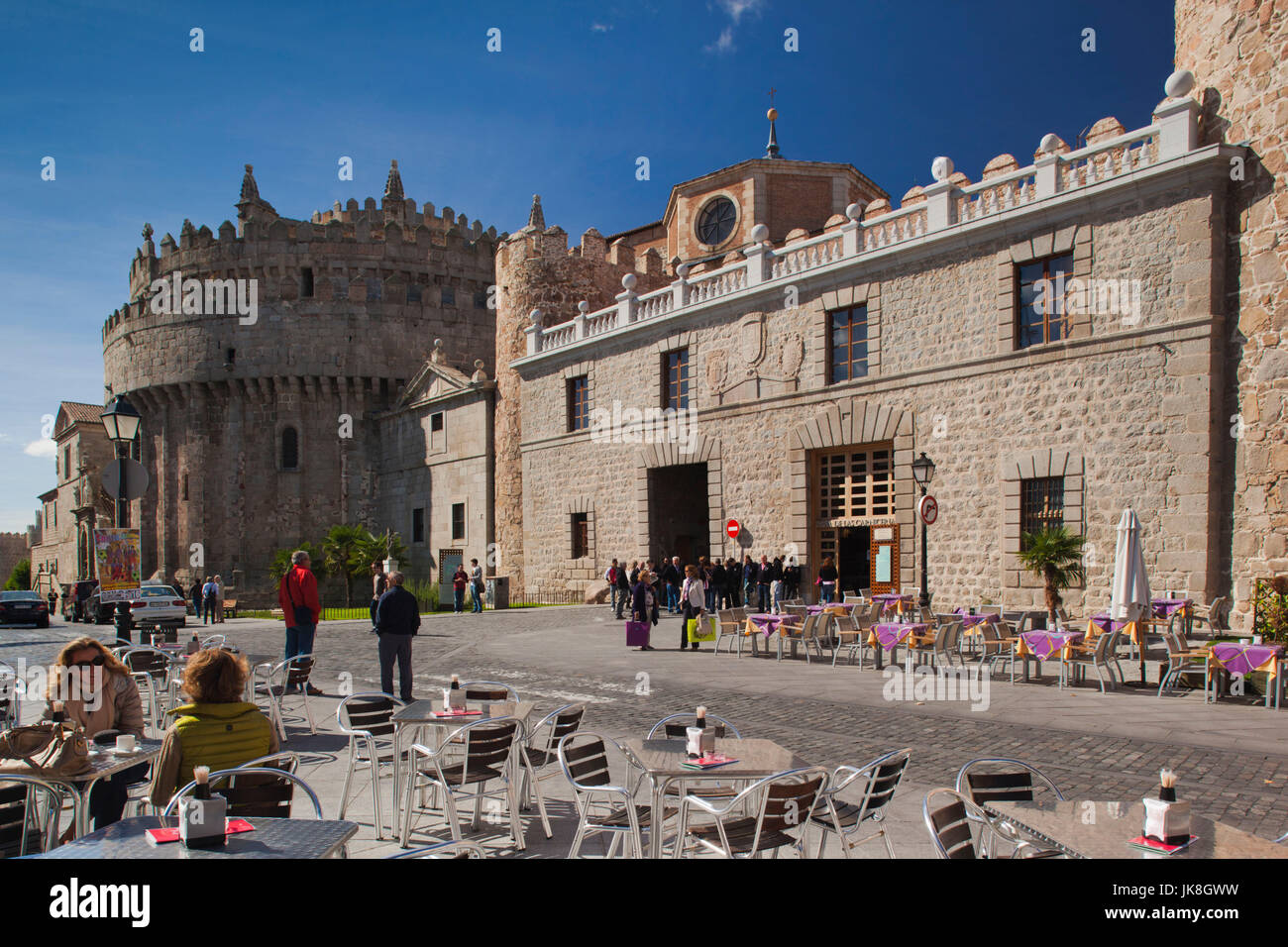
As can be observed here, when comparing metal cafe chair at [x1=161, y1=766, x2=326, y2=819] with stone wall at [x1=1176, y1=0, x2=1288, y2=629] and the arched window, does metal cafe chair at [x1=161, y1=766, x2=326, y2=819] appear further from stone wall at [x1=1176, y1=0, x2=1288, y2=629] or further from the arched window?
the arched window

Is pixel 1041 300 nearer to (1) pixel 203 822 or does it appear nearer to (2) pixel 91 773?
(2) pixel 91 773

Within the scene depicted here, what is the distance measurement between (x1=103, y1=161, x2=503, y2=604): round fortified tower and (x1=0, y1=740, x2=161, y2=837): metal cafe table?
37.7m

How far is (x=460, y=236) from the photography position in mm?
42969

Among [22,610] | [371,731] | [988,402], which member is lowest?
[22,610]

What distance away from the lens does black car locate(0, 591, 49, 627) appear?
1085 inches

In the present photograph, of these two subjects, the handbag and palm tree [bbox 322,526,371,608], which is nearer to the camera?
the handbag

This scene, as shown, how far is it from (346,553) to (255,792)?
3144cm

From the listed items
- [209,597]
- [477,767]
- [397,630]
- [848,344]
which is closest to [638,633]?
[397,630]

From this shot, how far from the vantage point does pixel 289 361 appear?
135 feet

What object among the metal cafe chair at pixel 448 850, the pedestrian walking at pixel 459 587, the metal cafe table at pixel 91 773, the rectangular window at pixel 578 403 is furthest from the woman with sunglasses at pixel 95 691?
the rectangular window at pixel 578 403

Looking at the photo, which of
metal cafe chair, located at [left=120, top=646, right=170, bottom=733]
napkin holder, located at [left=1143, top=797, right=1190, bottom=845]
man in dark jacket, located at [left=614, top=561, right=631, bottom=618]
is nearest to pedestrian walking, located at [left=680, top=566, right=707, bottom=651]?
man in dark jacket, located at [left=614, top=561, right=631, bottom=618]
